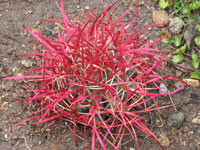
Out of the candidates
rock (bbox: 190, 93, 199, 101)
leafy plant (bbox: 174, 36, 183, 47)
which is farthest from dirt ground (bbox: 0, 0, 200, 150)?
leafy plant (bbox: 174, 36, 183, 47)

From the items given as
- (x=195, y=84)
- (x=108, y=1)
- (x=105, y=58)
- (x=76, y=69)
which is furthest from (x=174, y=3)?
(x=76, y=69)

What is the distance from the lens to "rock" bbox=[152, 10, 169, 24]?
164 centimetres

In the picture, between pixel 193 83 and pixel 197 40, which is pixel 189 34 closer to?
pixel 197 40

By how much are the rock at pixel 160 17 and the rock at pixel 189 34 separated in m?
0.13

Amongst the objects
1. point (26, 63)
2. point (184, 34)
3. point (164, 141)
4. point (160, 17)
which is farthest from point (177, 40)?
point (26, 63)

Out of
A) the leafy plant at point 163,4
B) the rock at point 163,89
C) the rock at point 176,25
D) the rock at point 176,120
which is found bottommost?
the rock at point 176,120

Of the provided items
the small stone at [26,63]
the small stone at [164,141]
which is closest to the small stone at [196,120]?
the small stone at [164,141]

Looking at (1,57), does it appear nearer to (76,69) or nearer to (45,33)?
(45,33)

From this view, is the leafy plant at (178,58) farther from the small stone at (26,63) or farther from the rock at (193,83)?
the small stone at (26,63)

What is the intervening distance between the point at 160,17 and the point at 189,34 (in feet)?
0.64

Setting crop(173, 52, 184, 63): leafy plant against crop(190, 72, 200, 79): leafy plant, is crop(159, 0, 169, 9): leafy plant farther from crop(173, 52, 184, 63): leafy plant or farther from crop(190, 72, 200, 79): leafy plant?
crop(190, 72, 200, 79): leafy plant

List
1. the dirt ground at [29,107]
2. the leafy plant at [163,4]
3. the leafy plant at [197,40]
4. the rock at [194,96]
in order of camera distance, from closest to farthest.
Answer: the dirt ground at [29,107]
the rock at [194,96]
the leafy plant at [197,40]
the leafy plant at [163,4]

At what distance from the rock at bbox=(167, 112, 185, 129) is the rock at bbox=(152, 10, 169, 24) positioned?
1.85 ft

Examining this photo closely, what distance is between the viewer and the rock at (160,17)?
1.64 m
